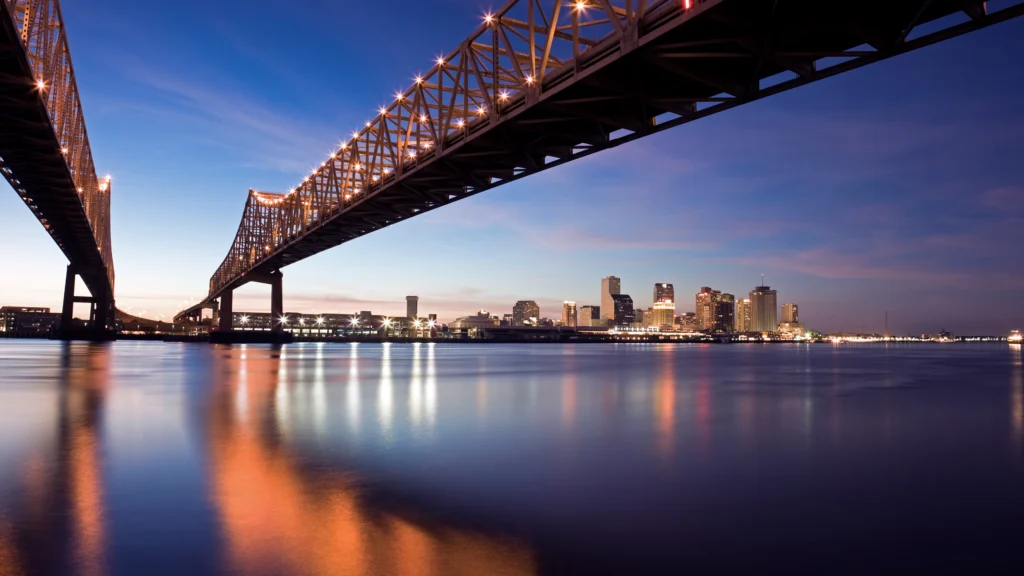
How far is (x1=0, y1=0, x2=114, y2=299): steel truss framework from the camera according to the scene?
2347cm

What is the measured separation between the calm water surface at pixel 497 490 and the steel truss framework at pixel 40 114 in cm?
1296

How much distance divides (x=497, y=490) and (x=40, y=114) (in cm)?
3011

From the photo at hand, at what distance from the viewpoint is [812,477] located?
10211mm

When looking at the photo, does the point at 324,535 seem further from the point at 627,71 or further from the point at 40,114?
the point at 40,114

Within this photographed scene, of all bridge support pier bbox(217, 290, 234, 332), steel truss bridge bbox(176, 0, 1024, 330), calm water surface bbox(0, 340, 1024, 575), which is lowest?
calm water surface bbox(0, 340, 1024, 575)

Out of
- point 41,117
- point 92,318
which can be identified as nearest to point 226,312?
point 92,318

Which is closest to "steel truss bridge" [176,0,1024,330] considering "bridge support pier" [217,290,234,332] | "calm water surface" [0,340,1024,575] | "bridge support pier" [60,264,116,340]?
"calm water surface" [0,340,1024,575]

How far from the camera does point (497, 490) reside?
9000 millimetres

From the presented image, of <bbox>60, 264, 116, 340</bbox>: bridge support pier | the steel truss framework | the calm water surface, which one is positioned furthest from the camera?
<bbox>60, 264, 116, 340</bbox>: bridge support pier

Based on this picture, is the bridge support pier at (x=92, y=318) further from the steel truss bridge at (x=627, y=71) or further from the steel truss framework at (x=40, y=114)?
the steel truss bridge at (x=627, y=71)

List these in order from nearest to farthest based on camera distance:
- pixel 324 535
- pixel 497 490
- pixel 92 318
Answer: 1. pixel 324 535
2. pixel 497 490
3. pixel 92 318

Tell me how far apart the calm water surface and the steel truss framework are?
13.0m

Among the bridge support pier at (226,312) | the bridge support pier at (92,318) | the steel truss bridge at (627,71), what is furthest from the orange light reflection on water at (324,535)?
the bridge support pier at (92,318)

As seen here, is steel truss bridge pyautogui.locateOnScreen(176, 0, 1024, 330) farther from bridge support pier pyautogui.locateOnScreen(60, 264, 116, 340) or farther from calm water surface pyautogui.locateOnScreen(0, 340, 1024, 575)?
bridge support pier pyautogui.locateOnScreen(60, 264, 116, 340)
